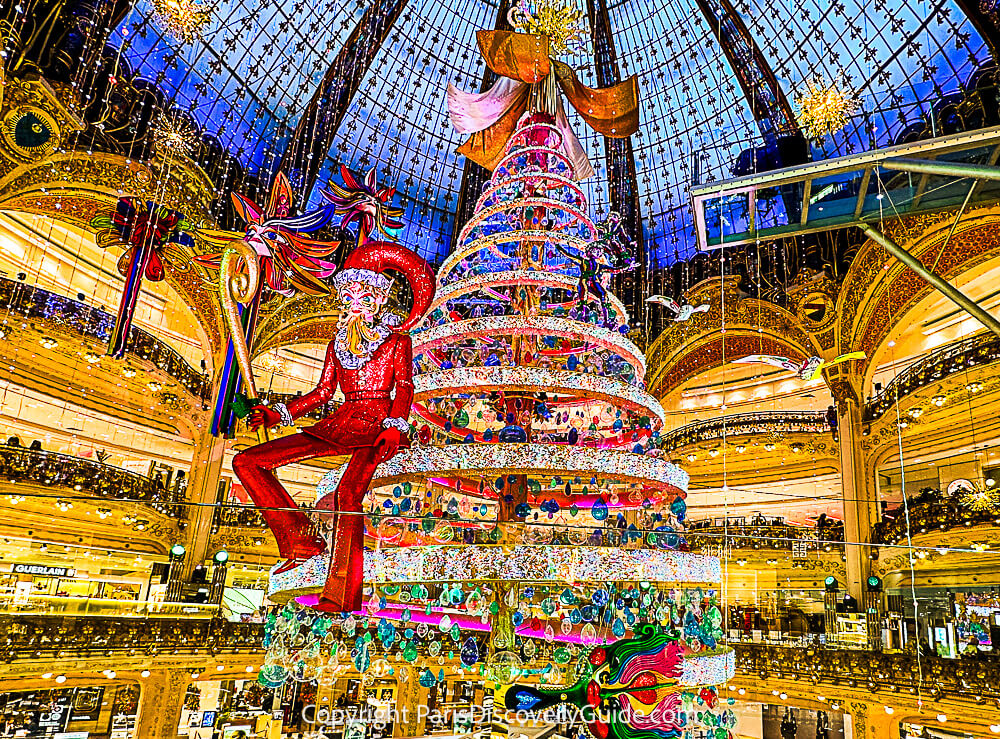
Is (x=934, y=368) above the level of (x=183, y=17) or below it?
below

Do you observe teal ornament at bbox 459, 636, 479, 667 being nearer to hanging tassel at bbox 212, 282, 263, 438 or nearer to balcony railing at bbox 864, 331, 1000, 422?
hanging tassel at bbox 212, 282, 263, 438

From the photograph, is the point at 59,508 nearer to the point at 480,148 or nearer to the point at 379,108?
the point at 379,108

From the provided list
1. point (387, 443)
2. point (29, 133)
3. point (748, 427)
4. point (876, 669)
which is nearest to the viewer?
point (387, 443)

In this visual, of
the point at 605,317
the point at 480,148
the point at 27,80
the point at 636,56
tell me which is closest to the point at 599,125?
the point at 480,148

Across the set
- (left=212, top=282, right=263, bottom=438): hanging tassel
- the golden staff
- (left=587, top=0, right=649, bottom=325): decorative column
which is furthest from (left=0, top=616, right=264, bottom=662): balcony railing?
(left=587, top=0, right=649, bottom=325): decorative column

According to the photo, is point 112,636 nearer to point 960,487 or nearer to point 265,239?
point 265,239

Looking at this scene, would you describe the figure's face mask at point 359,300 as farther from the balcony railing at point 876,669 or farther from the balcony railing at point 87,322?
the balcony railing at point 876,669

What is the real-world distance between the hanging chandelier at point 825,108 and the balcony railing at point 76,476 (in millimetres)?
14155

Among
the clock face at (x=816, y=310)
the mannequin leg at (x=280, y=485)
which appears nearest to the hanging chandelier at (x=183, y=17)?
the mannequin leg at (x=280, y=485)

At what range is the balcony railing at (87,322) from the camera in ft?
44.0

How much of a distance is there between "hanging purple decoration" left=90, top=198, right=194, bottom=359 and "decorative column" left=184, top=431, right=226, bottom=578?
6204 mm

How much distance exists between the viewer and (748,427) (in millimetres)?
19281

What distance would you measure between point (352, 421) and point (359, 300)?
1169mm

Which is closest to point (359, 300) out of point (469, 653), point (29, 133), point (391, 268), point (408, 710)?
point (391, 268)
